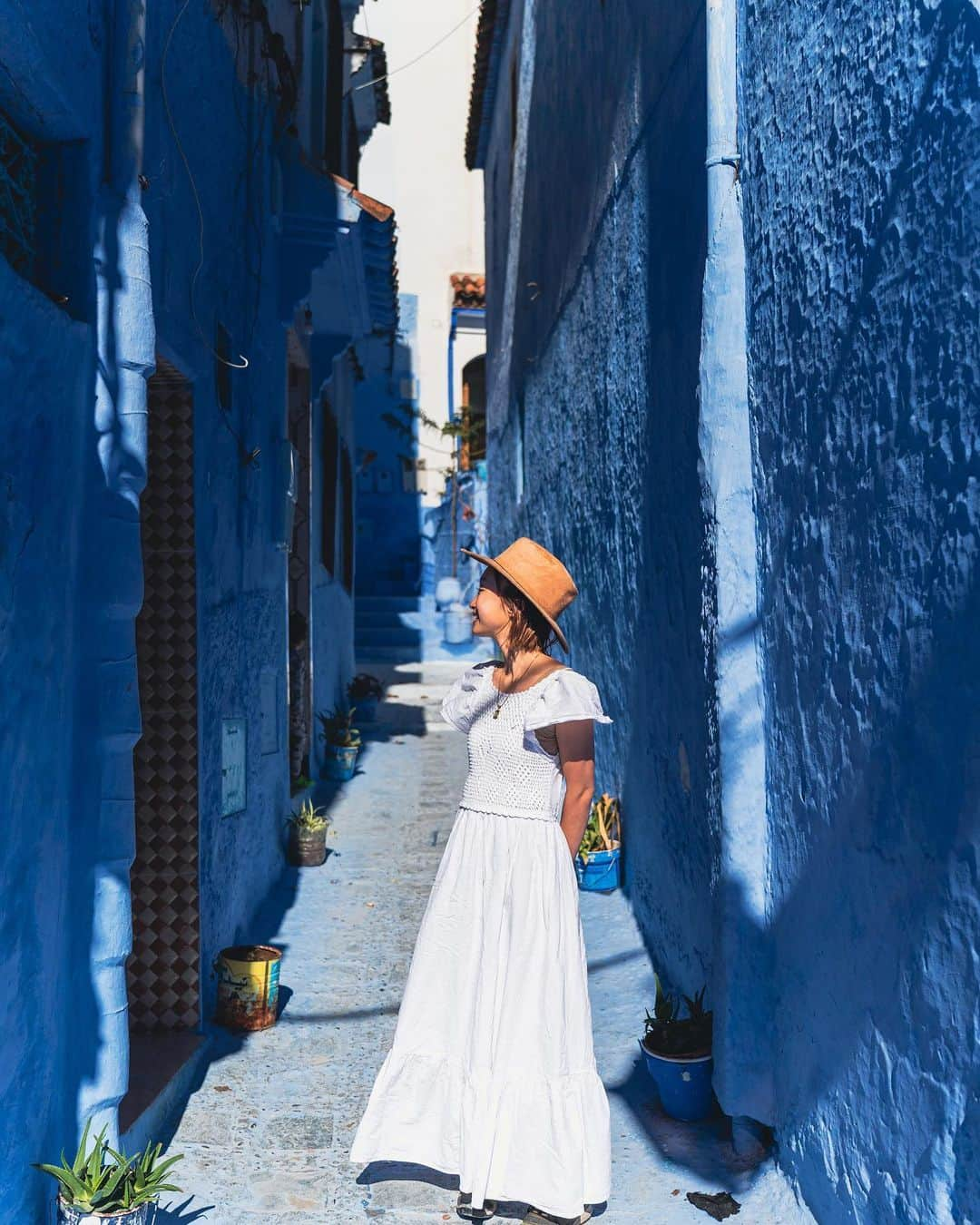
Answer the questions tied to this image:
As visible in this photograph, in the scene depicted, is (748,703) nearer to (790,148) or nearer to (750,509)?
(750,509)

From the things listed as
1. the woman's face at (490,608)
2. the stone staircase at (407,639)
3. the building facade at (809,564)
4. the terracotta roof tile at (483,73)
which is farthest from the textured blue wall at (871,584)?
the stone staircase at (407,639)

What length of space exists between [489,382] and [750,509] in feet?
42.0

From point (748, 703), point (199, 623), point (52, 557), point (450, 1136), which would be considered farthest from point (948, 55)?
point (199, 623)

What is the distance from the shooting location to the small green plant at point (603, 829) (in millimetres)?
6465

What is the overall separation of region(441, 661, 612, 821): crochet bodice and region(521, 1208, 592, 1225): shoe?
1078 mm

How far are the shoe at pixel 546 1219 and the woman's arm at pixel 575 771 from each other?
3.21ft

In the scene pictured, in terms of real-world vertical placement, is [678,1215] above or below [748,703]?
below

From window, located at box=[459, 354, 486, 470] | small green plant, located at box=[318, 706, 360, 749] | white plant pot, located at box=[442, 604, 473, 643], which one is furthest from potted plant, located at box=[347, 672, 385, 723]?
window, located at box=[459, 354, 486, 470]

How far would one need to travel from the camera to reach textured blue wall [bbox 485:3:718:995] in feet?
14.7

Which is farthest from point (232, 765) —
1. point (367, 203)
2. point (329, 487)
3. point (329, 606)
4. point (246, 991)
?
point (329, 487)

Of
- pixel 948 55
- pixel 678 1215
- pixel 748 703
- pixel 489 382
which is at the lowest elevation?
pixel 678 1215

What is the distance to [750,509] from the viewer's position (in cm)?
375

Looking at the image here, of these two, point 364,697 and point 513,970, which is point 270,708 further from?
point 364,697

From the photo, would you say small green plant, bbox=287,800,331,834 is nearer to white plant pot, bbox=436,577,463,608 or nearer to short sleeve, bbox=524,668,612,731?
short sleeve, bbox=524,668,612,731
